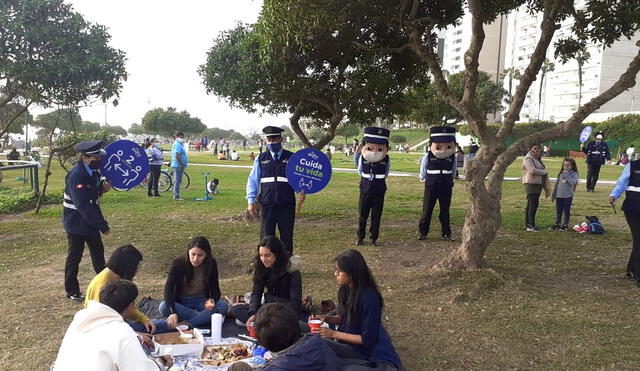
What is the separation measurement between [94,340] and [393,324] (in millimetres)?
3501

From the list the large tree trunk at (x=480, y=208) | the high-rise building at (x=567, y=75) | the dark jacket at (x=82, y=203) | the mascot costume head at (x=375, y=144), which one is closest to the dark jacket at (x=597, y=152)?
the mascot costume head at (x=375, y=144)

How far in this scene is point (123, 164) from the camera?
6.30m

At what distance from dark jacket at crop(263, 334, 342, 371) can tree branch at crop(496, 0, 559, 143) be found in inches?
178

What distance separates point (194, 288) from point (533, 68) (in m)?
5.31

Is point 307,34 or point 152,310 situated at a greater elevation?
point 307,34

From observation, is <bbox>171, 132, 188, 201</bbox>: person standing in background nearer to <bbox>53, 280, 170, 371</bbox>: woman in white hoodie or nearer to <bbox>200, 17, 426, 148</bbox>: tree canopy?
<bbox>200, 17, 426, 148</bbox>: tree canopy

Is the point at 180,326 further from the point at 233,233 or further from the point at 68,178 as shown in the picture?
the point at 233,233

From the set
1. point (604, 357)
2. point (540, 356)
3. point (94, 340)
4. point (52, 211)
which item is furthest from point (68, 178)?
point (52, 211)

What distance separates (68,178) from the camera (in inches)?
221

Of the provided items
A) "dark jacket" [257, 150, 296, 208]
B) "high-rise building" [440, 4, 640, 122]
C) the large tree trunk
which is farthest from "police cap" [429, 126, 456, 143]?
"high-rise building" [440, 4, 640, 122]

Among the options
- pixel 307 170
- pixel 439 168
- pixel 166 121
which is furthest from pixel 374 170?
pixel 166 121

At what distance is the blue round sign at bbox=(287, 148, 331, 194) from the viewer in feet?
22.4

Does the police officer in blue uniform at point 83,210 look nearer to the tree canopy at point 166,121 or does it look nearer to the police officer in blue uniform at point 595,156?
the police officer in blue uniform at point 595,156

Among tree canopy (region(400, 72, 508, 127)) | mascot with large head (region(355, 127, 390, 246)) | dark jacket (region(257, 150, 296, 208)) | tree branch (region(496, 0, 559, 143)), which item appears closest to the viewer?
tree branch (region(496, 0, 559, 143))
